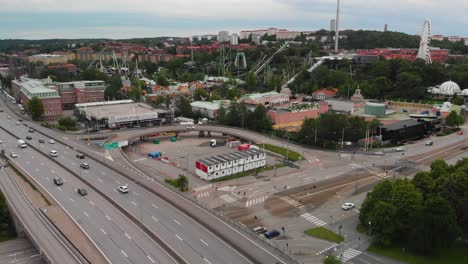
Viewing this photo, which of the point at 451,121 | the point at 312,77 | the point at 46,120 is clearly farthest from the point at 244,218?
the point at 312,77

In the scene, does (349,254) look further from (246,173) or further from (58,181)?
(58,181)

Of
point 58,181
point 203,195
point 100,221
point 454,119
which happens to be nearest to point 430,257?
point 203,195

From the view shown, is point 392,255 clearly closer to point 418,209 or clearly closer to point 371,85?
point 418,209

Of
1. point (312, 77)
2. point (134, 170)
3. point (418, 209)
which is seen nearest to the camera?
point (418, 209)

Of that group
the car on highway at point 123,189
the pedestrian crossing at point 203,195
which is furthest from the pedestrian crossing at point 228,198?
the car on highway at point 123,189

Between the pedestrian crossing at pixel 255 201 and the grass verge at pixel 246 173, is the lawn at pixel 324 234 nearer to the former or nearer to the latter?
the pedestrian crossing at pixel 255 201

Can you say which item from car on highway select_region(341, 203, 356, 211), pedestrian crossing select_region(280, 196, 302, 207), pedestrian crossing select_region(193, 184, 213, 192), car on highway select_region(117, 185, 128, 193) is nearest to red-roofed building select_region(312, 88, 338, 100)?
pedestrian crossing select_region(193, 184, 213, 192)

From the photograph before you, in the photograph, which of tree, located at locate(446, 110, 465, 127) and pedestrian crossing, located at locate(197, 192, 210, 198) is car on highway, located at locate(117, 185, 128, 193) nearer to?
pedestrian crossing, located at locate(197, 192, 210, 198)
